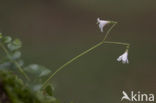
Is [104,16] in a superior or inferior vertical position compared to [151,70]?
superior

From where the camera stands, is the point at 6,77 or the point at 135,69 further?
the point at 135,69

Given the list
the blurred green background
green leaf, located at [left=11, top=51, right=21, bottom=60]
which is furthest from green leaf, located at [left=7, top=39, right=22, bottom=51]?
the blurred green background

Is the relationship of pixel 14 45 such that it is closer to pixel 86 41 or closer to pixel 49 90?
pixel 49 90

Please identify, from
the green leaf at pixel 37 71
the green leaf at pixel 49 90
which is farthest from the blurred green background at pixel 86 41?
the green leaf at pixel 37 71

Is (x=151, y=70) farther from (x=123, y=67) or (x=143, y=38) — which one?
(x=143, y=38)

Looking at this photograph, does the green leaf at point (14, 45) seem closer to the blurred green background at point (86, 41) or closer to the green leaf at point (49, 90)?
the green leaf at point (49, 90)

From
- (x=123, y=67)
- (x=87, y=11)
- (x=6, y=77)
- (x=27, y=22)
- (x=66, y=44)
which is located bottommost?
(x=6, y=77)

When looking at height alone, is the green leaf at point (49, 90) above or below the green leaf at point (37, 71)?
above

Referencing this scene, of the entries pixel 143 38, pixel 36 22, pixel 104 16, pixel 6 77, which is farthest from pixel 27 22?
Result: pixel 6 77
